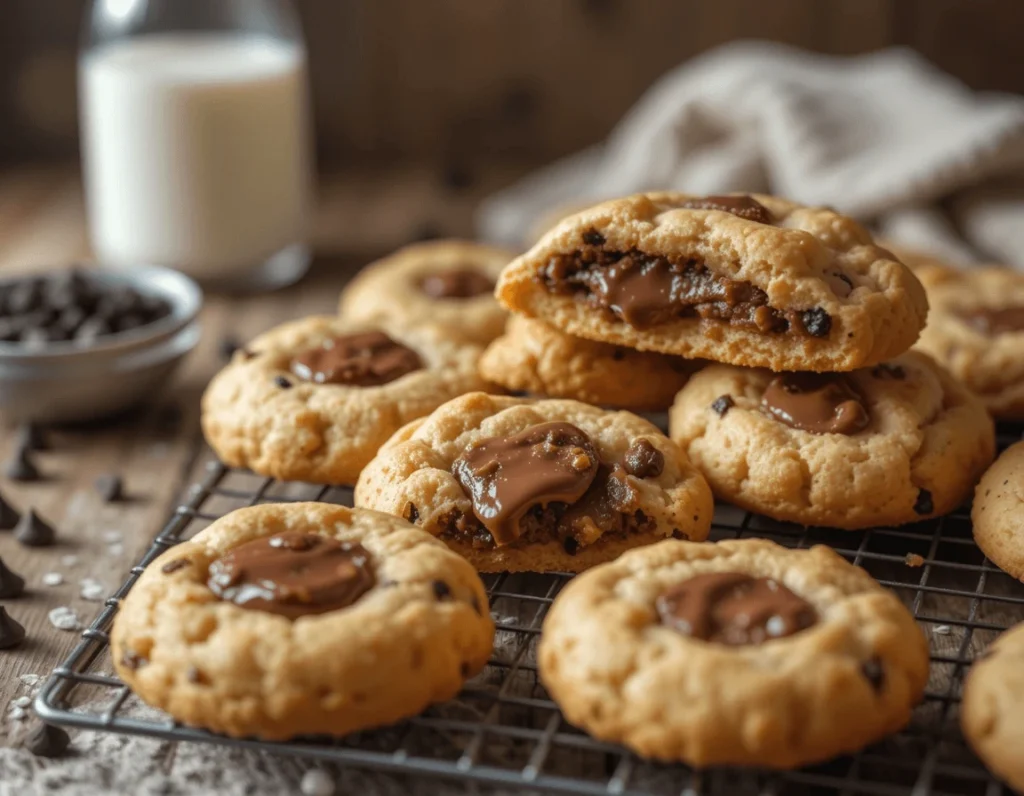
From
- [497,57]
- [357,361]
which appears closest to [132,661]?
[357,361]

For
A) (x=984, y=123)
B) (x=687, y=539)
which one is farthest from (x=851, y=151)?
(x=687, y=539)

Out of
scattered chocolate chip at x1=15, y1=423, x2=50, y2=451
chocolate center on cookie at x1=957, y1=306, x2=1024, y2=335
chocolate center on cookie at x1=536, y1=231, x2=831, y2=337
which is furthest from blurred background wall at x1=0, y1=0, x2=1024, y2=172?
chocolate center on cookie at x1=536, y1=231, x2=831, y2=337

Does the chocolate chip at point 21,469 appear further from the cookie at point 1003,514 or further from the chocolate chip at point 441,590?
the cookie at point 1003,514

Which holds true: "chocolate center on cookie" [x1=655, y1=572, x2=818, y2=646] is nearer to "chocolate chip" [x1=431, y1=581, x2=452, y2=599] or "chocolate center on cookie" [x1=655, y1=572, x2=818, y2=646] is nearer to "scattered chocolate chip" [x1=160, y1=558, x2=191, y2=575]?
"chocolate chip" [x1=431, y1=581, x2=452, y2=599]

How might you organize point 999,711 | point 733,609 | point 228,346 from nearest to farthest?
point 999,711, point 733,609, point 228,346

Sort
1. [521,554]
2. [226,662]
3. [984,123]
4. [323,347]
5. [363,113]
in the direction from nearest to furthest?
1. [226,662]
2. [521,554]
3. [323,347]
4. [984,123]
5. [363,113]

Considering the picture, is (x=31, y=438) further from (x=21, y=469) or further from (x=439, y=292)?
(x=439, y=292)

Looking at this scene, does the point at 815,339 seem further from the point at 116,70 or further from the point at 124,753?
the point at 116,70
